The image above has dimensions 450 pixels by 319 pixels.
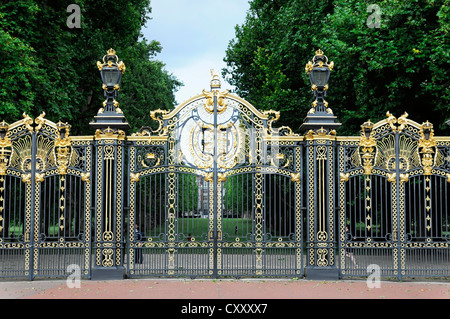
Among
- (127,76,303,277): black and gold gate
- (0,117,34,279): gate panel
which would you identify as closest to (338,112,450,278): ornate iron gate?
(127,76,303,277): black and gold gate

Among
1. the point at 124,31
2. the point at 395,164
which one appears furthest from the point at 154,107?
the point at 395,164

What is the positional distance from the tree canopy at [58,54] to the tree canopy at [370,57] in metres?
7.15

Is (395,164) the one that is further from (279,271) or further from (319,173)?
(279,271)

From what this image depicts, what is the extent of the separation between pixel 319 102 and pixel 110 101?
4989 millimetres

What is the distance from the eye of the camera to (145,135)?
11.4 meters

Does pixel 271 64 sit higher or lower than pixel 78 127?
higher

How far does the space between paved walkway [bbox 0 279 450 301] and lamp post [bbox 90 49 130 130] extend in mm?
3558

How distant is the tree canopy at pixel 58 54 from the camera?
14992 mm

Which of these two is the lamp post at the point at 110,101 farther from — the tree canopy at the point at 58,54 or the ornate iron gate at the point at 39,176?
the tree canopy at the point at 58,54

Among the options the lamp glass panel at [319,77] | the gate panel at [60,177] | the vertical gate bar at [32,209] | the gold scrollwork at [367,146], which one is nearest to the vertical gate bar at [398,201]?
the gold scrollwork at [367,146]

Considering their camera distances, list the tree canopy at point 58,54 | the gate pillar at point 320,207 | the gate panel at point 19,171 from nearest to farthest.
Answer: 1. the gate pillar at point 320,207
2. the gate panel at point 19,171
3. the tree canopy at point 58,54

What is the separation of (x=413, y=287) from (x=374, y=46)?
867cm

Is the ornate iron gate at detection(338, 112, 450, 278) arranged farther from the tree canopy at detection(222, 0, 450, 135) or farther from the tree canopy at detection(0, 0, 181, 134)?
the tree canopy at detection(0, 0, 181, 134)
